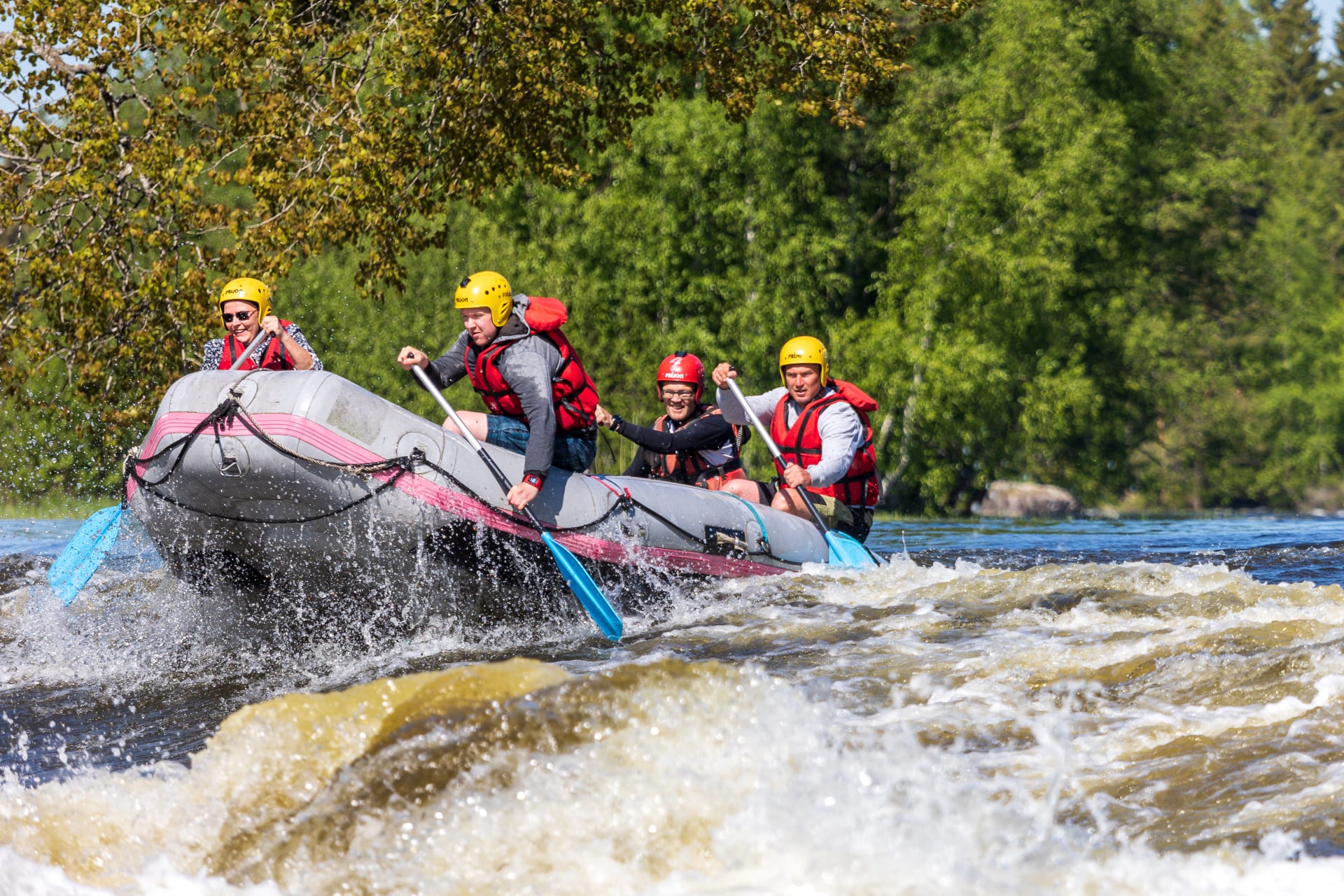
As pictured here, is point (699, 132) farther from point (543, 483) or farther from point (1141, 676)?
point (1141, 676)

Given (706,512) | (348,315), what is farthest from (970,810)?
(348,315)

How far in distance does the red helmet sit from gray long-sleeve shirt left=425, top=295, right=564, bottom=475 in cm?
159

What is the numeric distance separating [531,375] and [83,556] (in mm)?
2301

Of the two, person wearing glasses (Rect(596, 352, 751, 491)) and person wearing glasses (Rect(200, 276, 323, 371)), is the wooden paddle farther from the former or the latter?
person wearing glasses (Rect(200, 276, 323, 371))

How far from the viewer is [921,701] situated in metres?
4.46

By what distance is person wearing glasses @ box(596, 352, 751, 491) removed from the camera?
815 cm

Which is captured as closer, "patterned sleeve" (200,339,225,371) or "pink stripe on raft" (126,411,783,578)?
"pink stripe on raft" (126,411,783,578)

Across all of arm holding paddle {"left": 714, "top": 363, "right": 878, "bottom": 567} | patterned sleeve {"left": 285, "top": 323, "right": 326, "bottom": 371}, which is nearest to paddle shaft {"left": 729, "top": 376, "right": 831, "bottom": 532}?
arm holding paddle {"left": 714, "top": 363, "right": 878, "bottom": 567}

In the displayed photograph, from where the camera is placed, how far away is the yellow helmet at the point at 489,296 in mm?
6434

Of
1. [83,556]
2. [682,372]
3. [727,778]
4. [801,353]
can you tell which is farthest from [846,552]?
[727,778]

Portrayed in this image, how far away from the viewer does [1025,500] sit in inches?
974

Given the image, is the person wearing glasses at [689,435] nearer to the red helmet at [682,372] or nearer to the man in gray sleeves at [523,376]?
the red helmet at [682,372]

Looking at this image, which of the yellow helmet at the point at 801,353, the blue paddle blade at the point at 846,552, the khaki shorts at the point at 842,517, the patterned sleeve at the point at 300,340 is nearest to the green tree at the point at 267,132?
the patterned sleeve at the point at 300,340

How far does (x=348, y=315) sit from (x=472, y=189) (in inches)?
347
